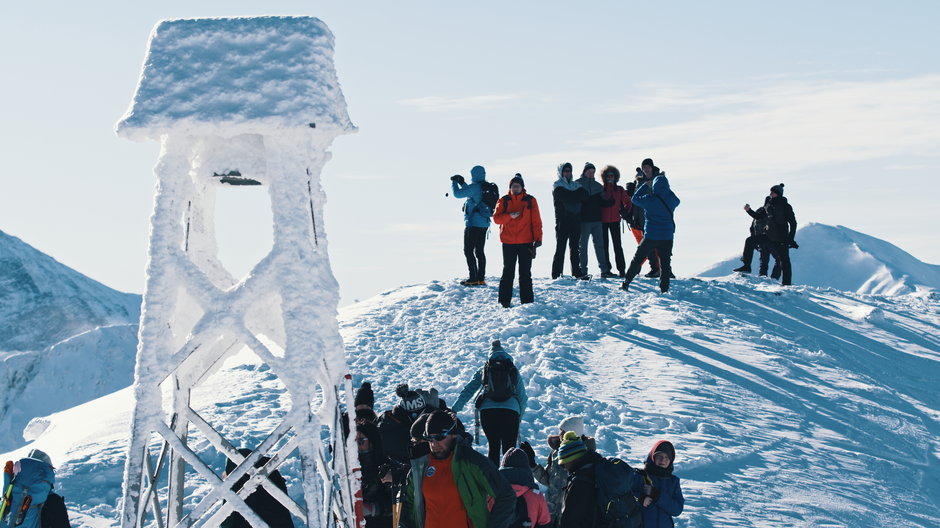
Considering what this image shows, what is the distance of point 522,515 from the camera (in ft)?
23.2

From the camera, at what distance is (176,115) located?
6695mm

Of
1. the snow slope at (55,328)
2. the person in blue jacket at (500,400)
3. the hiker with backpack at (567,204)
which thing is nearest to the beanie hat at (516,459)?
the person in blue jacket at (500,400)

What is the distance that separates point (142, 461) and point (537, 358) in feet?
28.0

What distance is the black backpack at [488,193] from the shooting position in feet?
54.9

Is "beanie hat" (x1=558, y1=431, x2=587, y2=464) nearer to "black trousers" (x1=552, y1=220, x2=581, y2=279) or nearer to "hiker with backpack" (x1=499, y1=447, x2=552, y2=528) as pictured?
"hiker with backpack" (x1=499, y1=447, x2=552, y2=528)

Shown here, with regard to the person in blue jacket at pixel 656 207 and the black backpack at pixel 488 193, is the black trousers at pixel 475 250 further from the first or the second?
the person in blue jacket at pixel 656 207

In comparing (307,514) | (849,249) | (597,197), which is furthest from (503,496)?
(849,249)

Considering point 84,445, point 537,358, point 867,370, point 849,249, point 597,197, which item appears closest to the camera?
point 84,445

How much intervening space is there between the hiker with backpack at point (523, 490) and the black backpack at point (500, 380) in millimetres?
2296

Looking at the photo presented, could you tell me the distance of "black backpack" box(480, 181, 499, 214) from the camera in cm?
1672

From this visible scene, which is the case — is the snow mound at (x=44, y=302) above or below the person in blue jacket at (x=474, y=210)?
below

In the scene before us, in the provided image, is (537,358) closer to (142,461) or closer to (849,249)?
(142,461)

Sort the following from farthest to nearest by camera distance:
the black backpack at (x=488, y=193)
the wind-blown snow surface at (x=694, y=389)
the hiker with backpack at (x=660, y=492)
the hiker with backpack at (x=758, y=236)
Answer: the hiker with backpack at (x=758, y=236) → the black backpack at (x=488, y=193) → the wind-blown snow surface at (x=694, y=389) → the hiker with backpack at (x=660, y=492)

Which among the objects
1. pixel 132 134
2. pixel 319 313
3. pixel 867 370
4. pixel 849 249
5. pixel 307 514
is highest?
pixel 132 134
